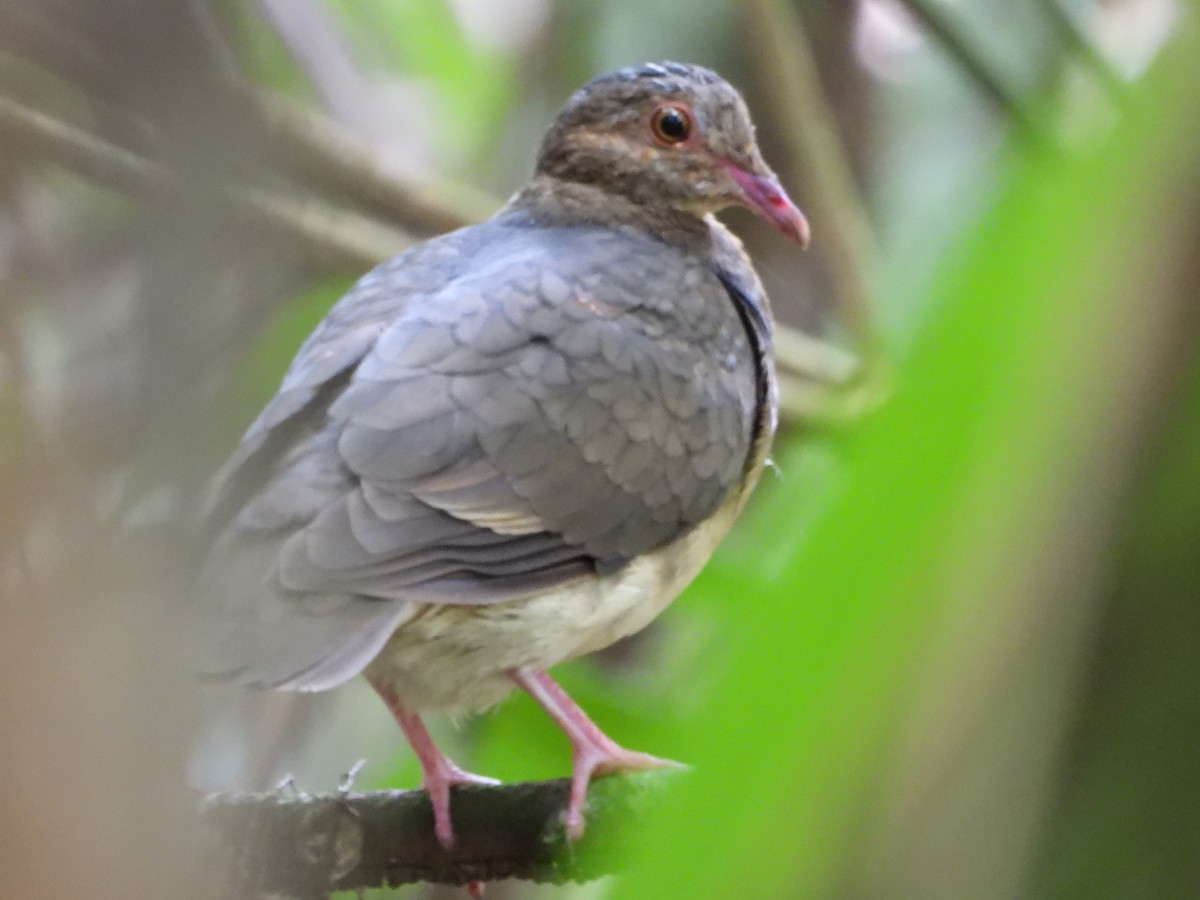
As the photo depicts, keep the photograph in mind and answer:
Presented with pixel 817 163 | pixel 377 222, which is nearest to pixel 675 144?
pixel 817 163

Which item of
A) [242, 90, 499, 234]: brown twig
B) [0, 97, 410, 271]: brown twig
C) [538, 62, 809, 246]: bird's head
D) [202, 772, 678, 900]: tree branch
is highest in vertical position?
[0, 97, 410, 271]: brown twig

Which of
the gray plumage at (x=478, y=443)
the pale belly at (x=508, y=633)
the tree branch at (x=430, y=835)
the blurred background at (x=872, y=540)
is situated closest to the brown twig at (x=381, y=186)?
the gray plumage at (x=478, y=443)

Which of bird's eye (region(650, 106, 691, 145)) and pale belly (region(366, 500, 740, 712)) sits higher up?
bird's eye (region(650, 106, 691, 145))

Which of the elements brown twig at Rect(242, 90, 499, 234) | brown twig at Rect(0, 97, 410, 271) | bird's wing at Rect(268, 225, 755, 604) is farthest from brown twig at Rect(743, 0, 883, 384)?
brown twig at Rect(0, 97, 410, 271)

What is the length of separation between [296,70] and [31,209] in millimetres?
1951

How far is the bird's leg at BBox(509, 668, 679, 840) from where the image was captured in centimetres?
271

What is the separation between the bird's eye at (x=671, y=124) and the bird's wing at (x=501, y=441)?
1.57ft

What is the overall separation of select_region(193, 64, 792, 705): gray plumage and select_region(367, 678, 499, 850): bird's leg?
37 cm

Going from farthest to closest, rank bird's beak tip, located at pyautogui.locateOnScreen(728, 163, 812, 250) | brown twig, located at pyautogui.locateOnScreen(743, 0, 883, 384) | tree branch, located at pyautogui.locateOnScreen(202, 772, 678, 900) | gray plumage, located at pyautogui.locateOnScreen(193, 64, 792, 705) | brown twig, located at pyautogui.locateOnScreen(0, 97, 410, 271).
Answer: brown twig, located at pyautogui.locateOnScreen(743, 0, 883, 384), bird's beak tip, located at pyautogui.locateOnScreen(728, 163, 812, 250), tree branch, located at pyautogui.locateOnScreen(202, 772, 678, 900), gray plumage, located at pyautogui.locateOnScreen(193, 64, 792, 705), brown twig, located at pyautogui.locateOnScreen(0, 97, 410, 271)

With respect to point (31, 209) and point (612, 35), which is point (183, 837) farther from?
point (612, 35)

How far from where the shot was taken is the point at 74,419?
2.74 feet

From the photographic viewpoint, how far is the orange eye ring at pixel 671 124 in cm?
354

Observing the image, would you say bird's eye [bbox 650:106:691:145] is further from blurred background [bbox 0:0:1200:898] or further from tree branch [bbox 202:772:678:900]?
blurred background [bbox 0:0:1200:898]

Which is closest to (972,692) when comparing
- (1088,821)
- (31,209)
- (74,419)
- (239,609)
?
(1088,821)
